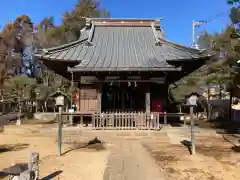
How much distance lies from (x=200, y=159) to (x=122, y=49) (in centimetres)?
1018

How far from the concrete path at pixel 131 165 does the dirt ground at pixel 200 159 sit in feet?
1.06

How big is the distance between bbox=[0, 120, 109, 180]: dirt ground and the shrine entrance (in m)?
5.03

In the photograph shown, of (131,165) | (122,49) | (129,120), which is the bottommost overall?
(131,165)

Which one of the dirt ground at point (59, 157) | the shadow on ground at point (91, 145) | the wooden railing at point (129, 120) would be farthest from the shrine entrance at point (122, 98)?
the dirt ground at point (59, 157)

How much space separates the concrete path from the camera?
22.5 ft

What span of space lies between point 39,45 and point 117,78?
30700mm

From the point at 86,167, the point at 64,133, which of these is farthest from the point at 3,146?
the point at 86,167

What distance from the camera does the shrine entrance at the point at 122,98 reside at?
16766 mm

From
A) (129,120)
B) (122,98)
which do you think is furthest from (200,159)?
(122,98)

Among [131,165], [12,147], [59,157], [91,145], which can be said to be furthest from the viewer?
[91,145]

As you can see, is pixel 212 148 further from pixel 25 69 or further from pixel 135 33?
pixel 25 69

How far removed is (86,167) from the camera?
25.6 feet

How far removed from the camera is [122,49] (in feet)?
56.5

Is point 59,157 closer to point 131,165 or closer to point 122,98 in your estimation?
point 131,165
